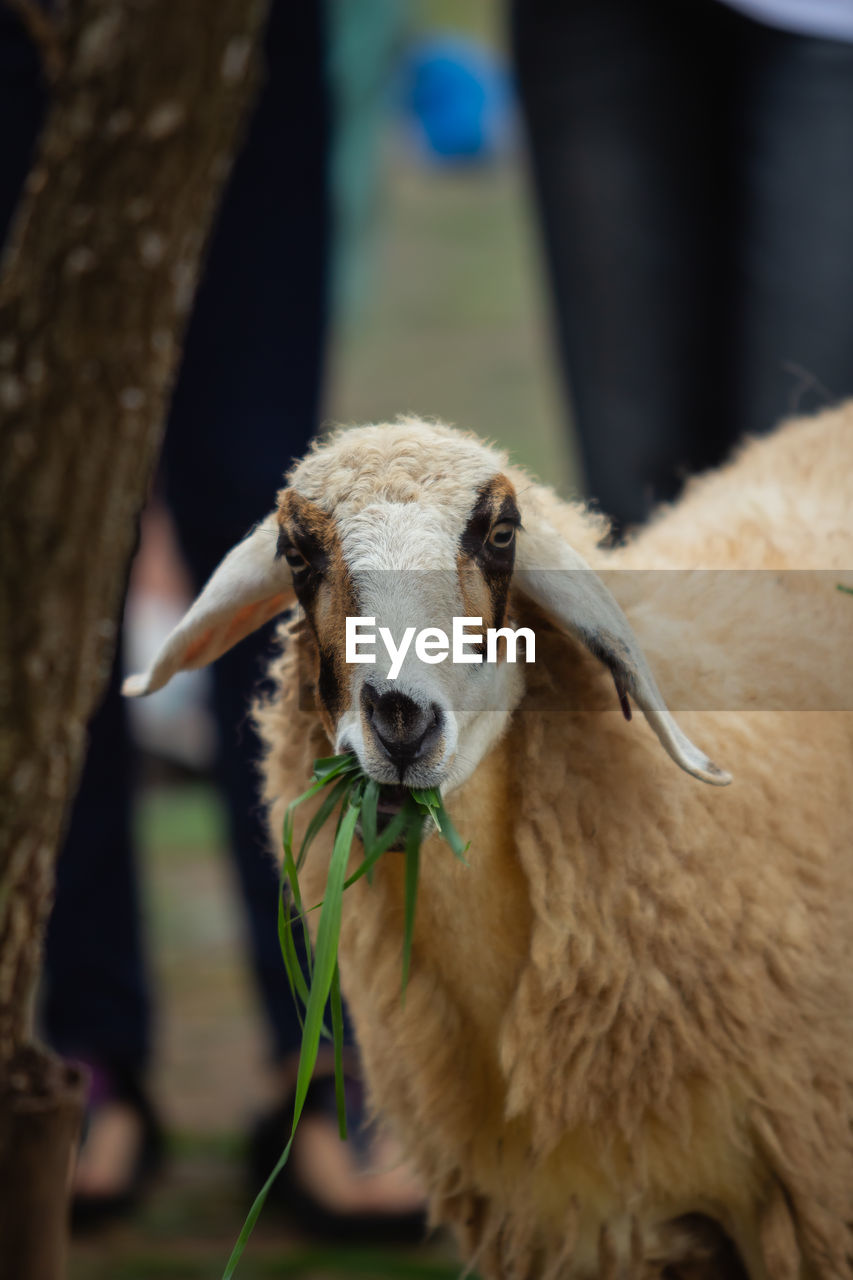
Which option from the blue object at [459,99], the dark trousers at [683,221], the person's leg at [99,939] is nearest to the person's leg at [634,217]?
the dark trousers at [683,221]

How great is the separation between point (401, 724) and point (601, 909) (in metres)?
0.38

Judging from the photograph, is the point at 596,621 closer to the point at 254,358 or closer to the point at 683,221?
the point at 254,358

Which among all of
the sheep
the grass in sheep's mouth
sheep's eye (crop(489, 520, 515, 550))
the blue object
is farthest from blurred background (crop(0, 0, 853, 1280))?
the blue object

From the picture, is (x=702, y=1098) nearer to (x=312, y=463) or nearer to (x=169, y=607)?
(x=312, y=463)

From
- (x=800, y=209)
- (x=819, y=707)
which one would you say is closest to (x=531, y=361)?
(x=800, y=209)

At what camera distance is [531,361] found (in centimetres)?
824

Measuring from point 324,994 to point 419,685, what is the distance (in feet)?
0.98

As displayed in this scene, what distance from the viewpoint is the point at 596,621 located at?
139 centimetres

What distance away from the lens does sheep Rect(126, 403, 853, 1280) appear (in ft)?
4.62

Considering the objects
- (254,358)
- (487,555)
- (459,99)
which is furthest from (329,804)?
(459,99)

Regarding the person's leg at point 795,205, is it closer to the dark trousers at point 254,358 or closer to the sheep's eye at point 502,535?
the dark trousers at point 254,358

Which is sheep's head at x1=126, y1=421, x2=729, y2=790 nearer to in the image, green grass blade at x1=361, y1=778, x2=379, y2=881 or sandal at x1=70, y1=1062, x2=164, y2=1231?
green grass blade at x1=361, y1=778, x2=379, y2=881

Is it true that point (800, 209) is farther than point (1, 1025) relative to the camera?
Yes

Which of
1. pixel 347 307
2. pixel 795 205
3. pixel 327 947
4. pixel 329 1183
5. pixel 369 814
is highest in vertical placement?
pixel 347 307
